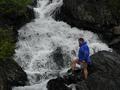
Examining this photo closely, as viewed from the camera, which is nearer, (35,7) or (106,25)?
(106,25)

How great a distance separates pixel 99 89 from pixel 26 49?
1041cm

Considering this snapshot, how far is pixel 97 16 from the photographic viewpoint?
29.8 metres

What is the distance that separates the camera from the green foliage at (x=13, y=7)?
28.3m

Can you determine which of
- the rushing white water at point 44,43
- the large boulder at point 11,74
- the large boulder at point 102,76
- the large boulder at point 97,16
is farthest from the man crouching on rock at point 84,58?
the large boulder at point 97,16

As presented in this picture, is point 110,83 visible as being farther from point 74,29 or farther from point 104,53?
point 74,29

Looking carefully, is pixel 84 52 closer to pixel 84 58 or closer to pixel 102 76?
pixel 84 58

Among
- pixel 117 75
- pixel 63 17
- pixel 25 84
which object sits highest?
pixel 63 17

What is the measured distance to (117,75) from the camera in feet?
61.5

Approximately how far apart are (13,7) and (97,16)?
22.8ft

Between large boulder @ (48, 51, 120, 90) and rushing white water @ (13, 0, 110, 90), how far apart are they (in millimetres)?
3435

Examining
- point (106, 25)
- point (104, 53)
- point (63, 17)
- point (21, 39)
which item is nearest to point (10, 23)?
point (21, 39)

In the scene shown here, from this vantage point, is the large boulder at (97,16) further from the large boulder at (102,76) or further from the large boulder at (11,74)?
the large boulder at (102,76)

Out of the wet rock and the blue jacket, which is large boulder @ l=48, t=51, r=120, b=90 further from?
the blue jacket

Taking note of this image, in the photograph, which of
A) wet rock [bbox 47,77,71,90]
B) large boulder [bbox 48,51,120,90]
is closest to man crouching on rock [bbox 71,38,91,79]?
large boulder [bbox 48,51,120,90]
